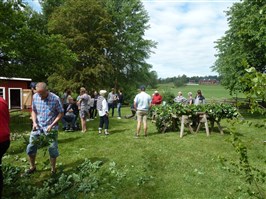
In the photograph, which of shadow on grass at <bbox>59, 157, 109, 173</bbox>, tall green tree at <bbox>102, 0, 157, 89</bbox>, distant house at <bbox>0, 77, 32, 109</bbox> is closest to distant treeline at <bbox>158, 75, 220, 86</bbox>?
tall green tree at <bbox>102, 0, 157, 89</bbox>

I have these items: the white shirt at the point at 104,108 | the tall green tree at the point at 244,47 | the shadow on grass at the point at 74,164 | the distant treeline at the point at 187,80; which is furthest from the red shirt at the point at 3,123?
the distant treeline at the point at 187,80

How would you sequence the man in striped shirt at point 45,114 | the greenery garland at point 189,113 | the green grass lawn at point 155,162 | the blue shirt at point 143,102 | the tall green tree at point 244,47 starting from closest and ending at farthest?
the green grass lawn at point 155,162 < the man in striped shirt at point 45,114 < the blue shirt at point 143,102 < the greenery garland at point 189,113 < the tall green tree at point 244,47

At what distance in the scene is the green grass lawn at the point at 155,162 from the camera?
5.61 m

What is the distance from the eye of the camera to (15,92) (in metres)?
28.8

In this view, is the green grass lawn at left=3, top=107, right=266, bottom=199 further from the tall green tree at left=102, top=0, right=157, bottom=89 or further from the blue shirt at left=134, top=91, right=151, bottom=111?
the tall green tree at left=102, top=0, right=157, bottom=89

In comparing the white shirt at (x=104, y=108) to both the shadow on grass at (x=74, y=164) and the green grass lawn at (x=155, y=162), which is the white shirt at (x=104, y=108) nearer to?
the green grass lawn at (x=155, y=162)

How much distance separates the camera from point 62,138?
11430mm

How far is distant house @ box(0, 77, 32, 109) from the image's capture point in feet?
84.6

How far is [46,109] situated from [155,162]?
3170 mm

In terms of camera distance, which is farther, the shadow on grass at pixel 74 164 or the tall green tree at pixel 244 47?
the tall green tree at pixel 244 47

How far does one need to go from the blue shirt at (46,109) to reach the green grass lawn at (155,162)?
48.6 inches

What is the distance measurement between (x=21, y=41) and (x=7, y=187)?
1080cm

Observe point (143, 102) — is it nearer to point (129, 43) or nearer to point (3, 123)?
point (3, 123)

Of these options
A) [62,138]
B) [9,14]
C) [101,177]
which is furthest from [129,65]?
[101,177]
